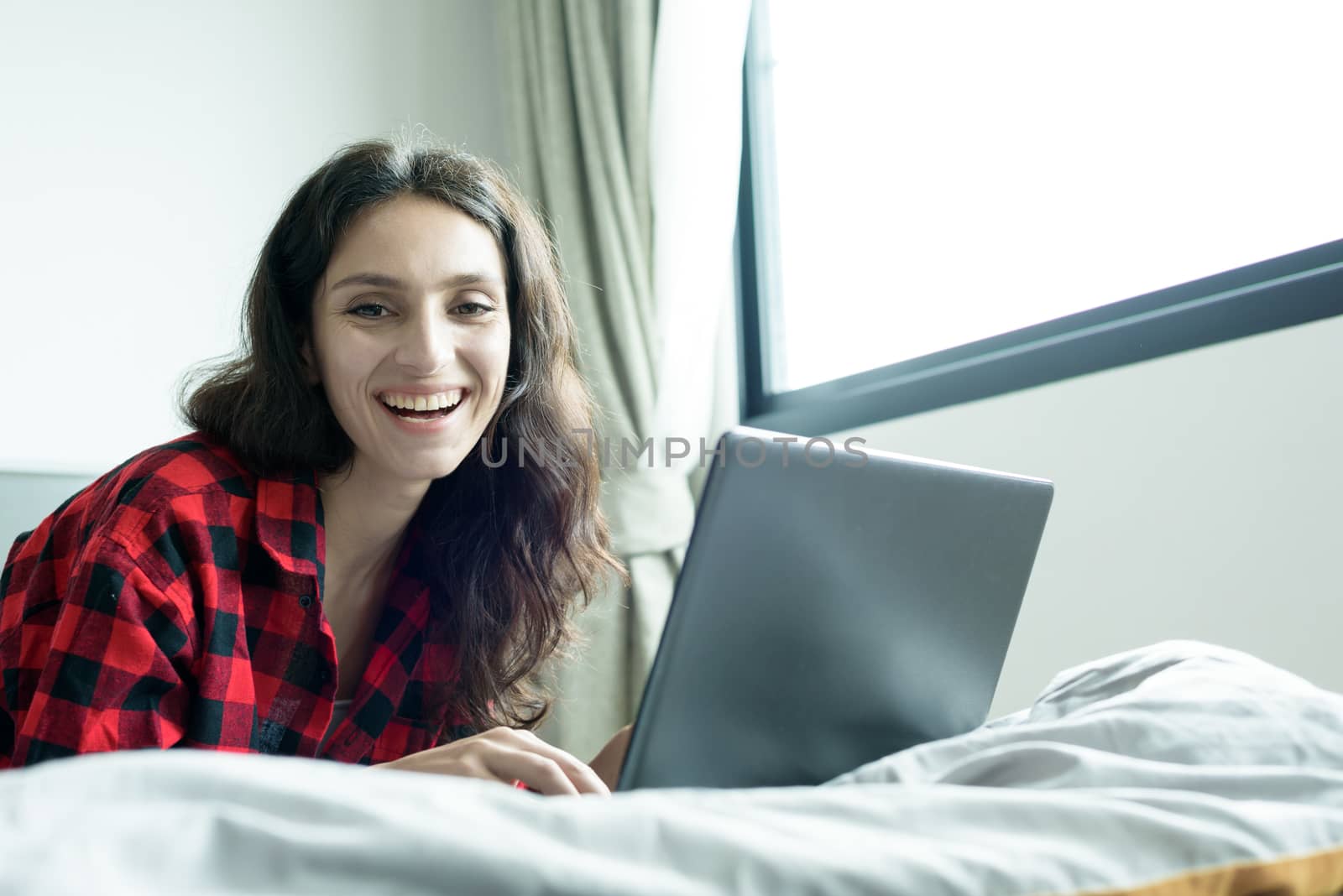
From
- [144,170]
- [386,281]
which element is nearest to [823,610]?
[386,281]

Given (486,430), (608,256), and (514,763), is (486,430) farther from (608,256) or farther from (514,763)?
(608,256)

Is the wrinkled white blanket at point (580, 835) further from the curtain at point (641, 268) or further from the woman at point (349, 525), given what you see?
the curtain at point (641, 268)

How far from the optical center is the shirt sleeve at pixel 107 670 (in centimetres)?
93

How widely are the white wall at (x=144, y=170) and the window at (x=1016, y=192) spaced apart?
2.99 ft

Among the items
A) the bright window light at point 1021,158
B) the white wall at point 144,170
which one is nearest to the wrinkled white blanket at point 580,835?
the bright window light at point 1021,158

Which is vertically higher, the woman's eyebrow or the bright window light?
the bright window light

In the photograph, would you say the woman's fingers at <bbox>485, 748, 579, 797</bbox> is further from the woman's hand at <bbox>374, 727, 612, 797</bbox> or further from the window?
the window

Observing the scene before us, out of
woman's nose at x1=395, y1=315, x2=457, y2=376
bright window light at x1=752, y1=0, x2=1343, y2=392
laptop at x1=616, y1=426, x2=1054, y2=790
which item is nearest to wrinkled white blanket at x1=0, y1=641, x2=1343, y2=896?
laptop at x1=616, y1=426, x2=1054, y2=790

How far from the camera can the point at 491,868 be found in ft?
1.18

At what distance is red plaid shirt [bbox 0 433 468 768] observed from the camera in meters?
0.94

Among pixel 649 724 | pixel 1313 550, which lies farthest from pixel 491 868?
pixel 1313 550

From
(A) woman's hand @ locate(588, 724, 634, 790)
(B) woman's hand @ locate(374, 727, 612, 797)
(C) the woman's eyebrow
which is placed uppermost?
(C) the woman's eyebrow

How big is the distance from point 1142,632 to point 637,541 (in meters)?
0.88

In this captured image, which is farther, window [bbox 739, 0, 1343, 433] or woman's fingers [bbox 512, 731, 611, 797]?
window [bbox 739, 0, 1343, 433]
